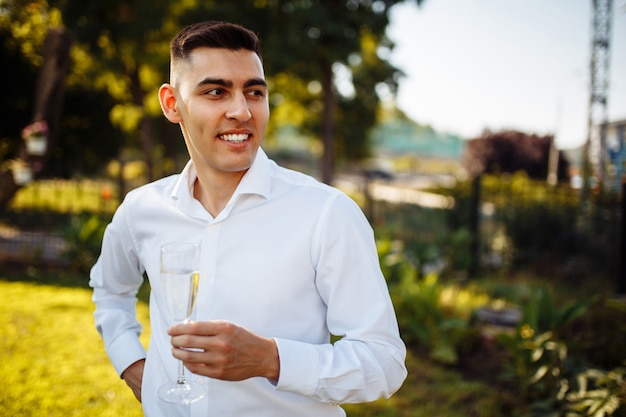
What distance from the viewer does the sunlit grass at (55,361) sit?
156 inches

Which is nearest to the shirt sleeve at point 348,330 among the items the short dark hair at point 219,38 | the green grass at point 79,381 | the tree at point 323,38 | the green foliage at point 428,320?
the short dark hair at point 219,38

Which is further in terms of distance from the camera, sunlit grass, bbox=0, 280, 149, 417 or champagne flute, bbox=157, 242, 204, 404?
sunlit grass, bbox=0, 280, 149, 417

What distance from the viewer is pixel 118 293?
7.57 feet

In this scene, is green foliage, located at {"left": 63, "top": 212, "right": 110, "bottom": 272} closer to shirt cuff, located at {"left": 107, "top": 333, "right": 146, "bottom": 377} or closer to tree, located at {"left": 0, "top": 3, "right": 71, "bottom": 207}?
tree, located at {"left": 0, "top": 3, "right": 71, "bottom": 207}

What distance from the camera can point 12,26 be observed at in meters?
13.5

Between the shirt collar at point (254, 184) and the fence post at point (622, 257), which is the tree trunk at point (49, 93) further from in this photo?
the fence post at point (622, 257)

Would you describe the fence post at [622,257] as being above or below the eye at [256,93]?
below

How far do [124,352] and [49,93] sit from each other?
8421 millimetres

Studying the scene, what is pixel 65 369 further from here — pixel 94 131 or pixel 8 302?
pixel 94 131

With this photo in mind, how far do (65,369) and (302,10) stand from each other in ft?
44.9

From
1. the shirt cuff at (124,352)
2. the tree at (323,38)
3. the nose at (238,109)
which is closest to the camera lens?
the nose at (238,109)

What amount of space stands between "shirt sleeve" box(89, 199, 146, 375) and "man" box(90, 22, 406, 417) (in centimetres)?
19

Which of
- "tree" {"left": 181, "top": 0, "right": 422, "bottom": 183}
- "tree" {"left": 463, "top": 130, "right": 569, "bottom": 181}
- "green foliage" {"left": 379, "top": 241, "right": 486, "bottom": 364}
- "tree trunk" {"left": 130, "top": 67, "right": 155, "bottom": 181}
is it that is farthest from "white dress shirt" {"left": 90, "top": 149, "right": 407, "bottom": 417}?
"tree" {"left": 463, "top": 130, "right": 569, "bottom": 181}

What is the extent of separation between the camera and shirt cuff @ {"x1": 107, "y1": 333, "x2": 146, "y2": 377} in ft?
6.95
